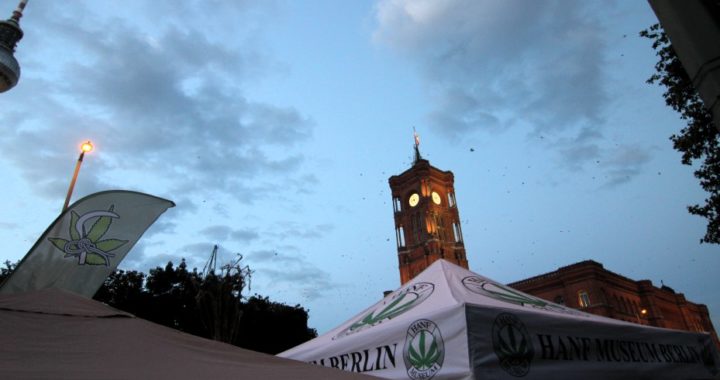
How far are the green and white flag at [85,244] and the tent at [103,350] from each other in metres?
3.41

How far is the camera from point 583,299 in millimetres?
47438

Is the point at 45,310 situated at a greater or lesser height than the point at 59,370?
greater

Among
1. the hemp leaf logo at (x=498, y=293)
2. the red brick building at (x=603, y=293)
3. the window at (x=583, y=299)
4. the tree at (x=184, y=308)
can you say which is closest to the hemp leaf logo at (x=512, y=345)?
the hemp leaf logo at (x=498, y=293)

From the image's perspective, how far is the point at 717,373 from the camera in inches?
206

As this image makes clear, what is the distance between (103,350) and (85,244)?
170 inches

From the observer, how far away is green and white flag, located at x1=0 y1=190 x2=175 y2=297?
16.6 feet

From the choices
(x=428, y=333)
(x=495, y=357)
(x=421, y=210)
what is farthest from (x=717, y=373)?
(x=421, y=210)

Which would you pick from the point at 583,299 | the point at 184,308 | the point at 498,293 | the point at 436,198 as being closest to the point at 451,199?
the point at 436,198

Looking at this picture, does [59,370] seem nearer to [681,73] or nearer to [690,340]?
[690,340]

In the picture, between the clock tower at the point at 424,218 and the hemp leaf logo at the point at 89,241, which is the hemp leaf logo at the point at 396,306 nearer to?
the hemp leaf logo at the point at 89,241

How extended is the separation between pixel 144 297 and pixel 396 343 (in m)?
27.8

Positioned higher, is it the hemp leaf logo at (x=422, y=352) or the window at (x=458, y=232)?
the window at (x=458, y=232)

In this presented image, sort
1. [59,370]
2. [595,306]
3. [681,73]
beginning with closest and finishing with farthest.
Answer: [59,370] < [681,73] < [595,306]

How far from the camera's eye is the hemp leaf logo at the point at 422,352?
3.41 m
